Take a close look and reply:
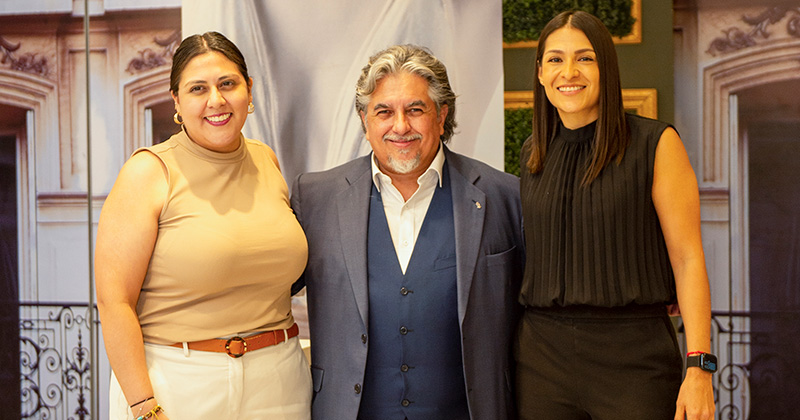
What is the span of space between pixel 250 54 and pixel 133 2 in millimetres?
826

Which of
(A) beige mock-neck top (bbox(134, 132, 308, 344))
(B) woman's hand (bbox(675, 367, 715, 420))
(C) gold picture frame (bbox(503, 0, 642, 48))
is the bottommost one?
(B) woman's hand (bbox(675, 367, 715, 420))

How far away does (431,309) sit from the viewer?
1.95 metres

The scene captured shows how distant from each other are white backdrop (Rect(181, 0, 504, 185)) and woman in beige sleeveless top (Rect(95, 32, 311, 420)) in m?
1.58

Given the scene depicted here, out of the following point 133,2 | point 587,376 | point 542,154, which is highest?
point 133,2

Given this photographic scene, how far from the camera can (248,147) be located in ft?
7.09

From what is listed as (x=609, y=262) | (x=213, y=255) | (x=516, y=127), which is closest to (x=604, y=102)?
(x=609, y=262)

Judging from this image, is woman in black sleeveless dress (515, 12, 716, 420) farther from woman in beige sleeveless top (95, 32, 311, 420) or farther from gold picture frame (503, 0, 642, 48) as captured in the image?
gold picture frame (503, 0, 642, 48)

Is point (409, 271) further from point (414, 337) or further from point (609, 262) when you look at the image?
point (609, 262)

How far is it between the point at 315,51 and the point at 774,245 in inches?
101

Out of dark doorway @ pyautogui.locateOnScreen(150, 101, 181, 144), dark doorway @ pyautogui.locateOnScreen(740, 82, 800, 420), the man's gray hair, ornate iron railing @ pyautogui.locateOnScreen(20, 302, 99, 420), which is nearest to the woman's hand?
the man's gray hair

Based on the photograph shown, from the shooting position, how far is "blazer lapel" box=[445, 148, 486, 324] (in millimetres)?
1940

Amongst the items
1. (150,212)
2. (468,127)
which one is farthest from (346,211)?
(468,127)

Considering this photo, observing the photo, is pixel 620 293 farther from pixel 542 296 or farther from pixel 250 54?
pixel 250 54

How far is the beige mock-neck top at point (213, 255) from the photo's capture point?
5.97ft
